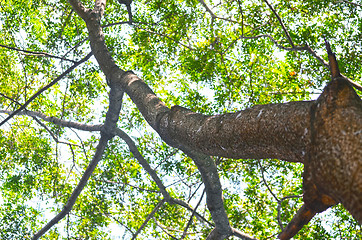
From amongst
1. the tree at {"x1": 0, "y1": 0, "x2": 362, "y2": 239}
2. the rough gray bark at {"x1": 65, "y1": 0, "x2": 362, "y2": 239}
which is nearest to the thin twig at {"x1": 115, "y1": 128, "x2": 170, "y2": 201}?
the tree at {"x1": 0, "y1": 0, "x2": 362, "y2": 239}

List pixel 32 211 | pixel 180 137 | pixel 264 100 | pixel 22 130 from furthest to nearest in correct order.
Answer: pixel 22 130 → pixel 32 211 → pixel 264 100 → pixel 180 137

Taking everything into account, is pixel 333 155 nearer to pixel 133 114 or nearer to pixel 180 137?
pixel 180 137

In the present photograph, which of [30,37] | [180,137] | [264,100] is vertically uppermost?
[30,37]

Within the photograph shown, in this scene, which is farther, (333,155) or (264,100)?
(264,100)

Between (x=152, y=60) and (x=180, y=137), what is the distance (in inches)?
225

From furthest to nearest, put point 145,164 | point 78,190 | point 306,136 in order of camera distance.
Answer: point 145,164
point 78,190
point 306,136

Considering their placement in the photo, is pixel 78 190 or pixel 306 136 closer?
pixel 306 136

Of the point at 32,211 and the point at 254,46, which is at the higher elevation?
the point at 254,46

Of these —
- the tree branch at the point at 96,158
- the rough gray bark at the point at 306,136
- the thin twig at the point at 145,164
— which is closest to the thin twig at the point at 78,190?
the tree branch at the point at 96,158

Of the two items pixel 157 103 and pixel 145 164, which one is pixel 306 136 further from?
pixel 145 164

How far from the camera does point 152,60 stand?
8.45 m

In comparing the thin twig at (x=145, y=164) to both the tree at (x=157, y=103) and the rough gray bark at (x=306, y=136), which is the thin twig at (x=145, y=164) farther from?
the rough gray bark at (x=306, y=136)

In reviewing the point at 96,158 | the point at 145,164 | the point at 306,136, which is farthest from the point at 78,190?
the point at 306,136

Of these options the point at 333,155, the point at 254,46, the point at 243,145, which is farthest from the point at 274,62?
the point at 333,155
